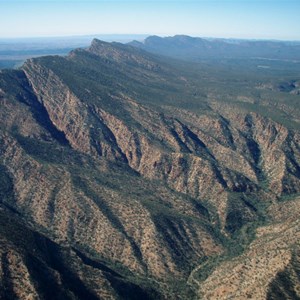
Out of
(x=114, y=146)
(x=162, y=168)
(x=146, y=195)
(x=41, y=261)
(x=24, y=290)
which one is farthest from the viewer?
(x=114, y=146)

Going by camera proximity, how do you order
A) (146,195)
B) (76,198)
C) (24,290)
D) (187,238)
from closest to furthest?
(24,290)
(187,238)
(76,198)
(146,195)

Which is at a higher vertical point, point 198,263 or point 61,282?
point 61,282

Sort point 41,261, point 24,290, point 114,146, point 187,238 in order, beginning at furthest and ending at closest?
point 114,146
point 187,238
point 41,261
point 24,290

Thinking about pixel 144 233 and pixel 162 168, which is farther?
pixel 162 168

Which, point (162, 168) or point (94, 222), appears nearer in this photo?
point (94, 222)

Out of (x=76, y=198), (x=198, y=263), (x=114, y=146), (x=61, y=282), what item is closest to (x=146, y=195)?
(x=76, y=198)

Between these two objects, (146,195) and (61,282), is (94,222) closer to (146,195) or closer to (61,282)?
(146,195)

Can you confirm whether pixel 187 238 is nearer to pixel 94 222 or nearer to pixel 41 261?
pixel 94 222

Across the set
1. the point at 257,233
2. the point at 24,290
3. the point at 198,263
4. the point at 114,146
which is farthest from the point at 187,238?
the point at 114,146

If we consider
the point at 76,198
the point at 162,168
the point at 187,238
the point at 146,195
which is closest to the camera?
the point at 187,238
